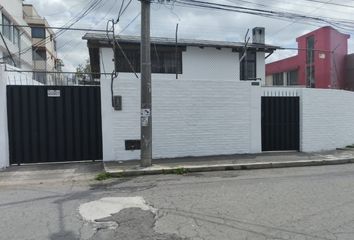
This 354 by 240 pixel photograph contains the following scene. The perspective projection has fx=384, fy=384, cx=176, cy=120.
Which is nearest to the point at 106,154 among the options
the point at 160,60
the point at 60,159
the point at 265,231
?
the point at 60,159

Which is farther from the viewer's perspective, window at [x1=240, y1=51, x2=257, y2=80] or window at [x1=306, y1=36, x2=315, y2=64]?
window at [x1=306, y1=36, x2=315, y2=64]

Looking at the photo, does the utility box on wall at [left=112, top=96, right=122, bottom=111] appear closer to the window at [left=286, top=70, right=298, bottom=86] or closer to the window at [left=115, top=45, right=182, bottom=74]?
the window at [left=115, top=45, right=182, bottom=74]

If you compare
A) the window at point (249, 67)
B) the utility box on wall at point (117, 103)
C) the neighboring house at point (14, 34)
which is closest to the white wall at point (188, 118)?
the utility box on wall at point (117, 103)

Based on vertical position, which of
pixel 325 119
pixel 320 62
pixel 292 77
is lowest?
pixel 325 119

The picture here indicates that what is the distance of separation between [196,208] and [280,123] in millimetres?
7869

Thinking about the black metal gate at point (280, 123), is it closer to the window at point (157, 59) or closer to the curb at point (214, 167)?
the curb at point (214, 167)

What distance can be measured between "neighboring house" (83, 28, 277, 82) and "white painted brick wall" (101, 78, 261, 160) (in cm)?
573

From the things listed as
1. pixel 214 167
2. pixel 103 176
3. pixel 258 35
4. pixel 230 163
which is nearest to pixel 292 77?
pixel 258 35

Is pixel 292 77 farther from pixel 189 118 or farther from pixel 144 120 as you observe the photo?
pixel 144 120

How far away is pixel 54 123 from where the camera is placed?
1155cm

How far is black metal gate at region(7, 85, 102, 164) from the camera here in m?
11.3

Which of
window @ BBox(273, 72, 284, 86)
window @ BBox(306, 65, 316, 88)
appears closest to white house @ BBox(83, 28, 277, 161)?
window @ BBox(306, 65, 316, 88)

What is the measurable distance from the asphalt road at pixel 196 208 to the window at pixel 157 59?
919 cm

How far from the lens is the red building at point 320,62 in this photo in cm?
3266
